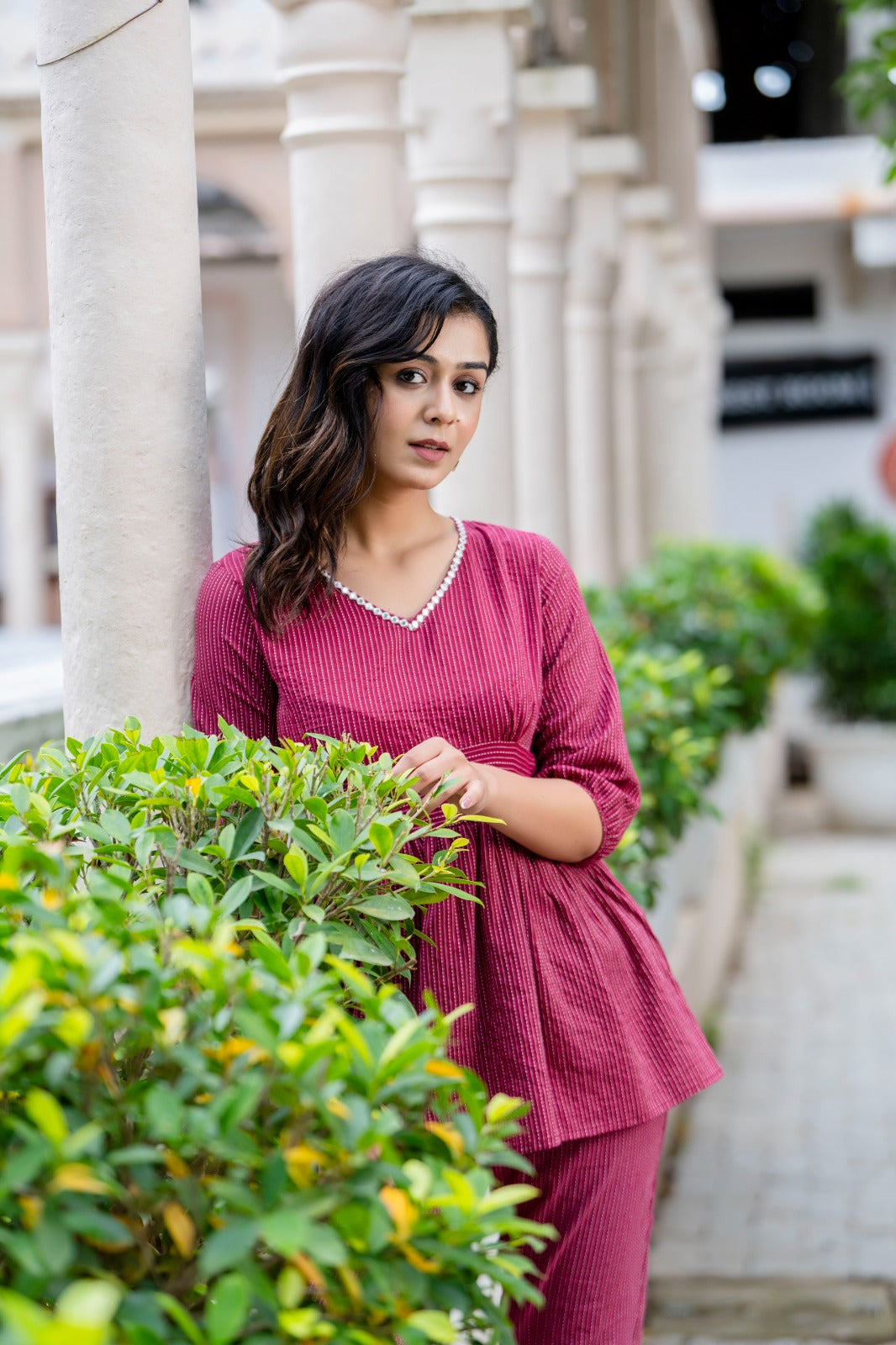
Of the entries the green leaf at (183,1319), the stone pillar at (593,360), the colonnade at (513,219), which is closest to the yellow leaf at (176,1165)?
the green leaf at (183,1319)

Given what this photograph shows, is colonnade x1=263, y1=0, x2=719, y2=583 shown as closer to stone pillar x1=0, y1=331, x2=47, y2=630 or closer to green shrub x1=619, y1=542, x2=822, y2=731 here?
green shrub x1=619, y1=542, x2=822, y2=731

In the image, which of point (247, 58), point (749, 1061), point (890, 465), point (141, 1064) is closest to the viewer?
point (141, 1064)

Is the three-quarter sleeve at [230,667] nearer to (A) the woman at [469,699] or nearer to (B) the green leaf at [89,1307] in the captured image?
(A) the woman at [469,699]

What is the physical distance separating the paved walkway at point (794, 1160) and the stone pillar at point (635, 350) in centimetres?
213

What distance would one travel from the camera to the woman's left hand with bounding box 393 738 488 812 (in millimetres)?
1884

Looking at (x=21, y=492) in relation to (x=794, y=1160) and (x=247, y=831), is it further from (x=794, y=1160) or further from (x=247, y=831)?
(x=247, y=831)

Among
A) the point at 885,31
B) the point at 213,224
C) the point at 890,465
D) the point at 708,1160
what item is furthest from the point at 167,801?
the point at 890,465

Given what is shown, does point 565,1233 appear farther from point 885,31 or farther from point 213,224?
point 213,224

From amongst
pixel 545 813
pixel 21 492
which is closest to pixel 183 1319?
pixel 545 813

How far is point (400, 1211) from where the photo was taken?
1.25 metres

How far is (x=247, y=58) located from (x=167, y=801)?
8.97m

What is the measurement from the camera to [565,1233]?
6.84 ft

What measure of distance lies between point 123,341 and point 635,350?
25.0ft

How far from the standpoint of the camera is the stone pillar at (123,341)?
2.28m
